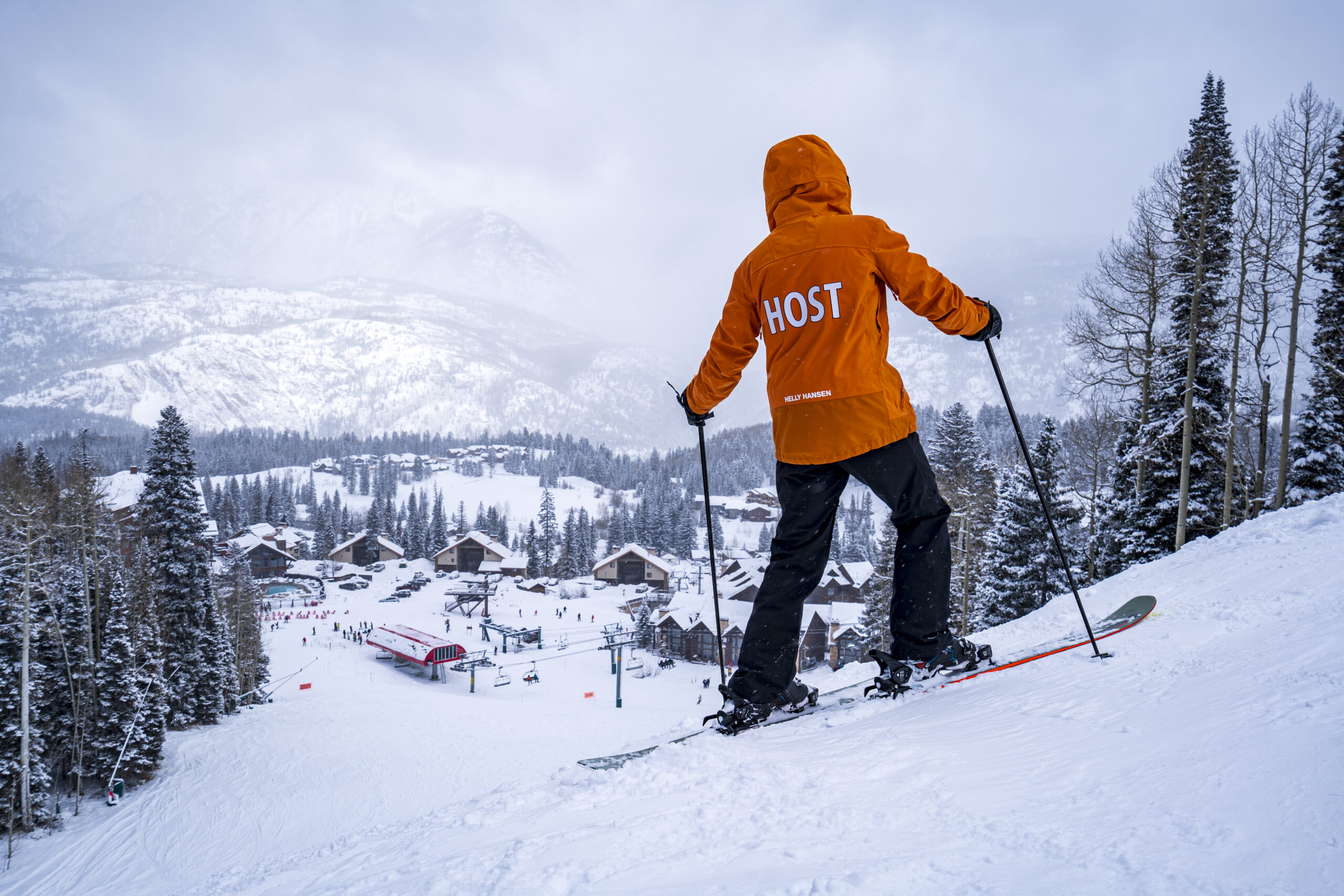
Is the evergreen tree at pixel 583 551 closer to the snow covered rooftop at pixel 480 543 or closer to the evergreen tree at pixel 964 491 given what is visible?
the snow covered rooftop at pixel 480 543

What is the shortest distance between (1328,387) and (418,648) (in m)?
33.2

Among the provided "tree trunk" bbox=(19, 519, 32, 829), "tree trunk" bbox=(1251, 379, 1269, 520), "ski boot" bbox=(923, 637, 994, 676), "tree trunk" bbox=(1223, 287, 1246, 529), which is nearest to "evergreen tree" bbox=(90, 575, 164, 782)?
"tree trunk" bbox=(19, 519, 32, 829)

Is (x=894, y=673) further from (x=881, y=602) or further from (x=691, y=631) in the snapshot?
(x=691, y=631)

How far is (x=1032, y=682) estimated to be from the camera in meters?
2.91

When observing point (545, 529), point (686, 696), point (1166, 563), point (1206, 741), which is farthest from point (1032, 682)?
point (545, 529)

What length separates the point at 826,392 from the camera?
8.94ft

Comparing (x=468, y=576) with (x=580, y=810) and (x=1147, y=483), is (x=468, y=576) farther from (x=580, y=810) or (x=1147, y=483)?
(x=580, y=810)

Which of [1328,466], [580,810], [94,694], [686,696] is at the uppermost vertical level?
[1328,466]

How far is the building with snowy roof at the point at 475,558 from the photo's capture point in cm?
6569

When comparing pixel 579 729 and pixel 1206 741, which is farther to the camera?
pixel 579 729

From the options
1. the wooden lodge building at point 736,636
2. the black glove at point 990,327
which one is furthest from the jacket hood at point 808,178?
the wooden lodge building at point 736,636

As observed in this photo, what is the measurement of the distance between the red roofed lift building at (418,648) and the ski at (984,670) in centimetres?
3019

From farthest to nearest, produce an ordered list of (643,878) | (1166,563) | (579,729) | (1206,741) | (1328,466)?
(579,729)
(1328,466)
(1166,563)
(1206,741)
(643,878)

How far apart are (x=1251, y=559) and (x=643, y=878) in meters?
5.51
